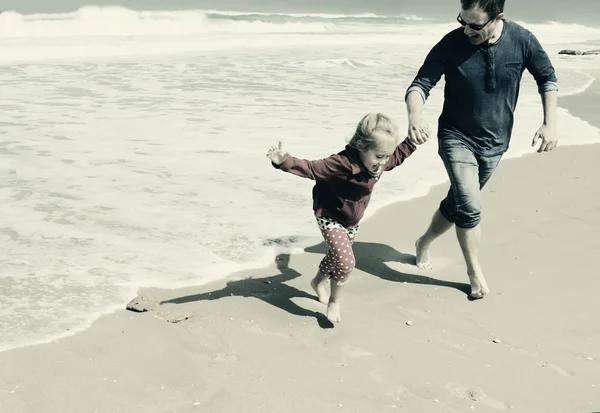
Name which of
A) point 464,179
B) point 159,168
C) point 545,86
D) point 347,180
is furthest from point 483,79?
point 159,168

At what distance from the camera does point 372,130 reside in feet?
12.5

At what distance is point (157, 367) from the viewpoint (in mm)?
3525

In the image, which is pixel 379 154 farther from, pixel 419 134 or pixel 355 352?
pixel 355 352

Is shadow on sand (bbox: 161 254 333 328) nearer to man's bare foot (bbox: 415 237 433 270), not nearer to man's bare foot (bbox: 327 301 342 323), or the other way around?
man's bare foot (bbox: 327 301 342 323)

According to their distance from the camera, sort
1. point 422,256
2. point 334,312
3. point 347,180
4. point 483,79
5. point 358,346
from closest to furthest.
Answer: point 358,346 → point 347,180 → point 334,312 → point 483,79 → point 422,256

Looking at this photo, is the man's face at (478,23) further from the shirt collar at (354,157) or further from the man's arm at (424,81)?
the shirt collar at (354,157)

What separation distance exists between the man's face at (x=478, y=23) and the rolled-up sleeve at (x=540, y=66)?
0.30 m

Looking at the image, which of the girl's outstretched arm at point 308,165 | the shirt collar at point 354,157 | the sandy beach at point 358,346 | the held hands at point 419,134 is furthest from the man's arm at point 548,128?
the girl's outstretched arm at point 308,165

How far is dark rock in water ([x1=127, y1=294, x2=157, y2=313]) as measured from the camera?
415 cm

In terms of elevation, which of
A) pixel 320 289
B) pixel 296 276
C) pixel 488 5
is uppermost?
pixel 488 5

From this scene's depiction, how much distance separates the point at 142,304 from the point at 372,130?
5.50ft

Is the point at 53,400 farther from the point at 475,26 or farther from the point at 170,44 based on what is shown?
the point at 170,44

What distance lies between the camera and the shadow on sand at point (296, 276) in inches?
173

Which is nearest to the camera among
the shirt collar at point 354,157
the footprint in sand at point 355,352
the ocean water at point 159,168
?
the footprint in sand at point 355,352
